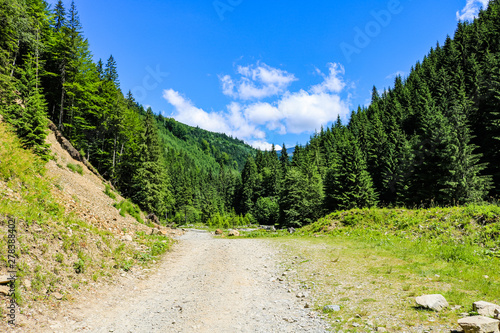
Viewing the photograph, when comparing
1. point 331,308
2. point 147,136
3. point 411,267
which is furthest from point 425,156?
point 147,136

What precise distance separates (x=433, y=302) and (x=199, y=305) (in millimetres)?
6388

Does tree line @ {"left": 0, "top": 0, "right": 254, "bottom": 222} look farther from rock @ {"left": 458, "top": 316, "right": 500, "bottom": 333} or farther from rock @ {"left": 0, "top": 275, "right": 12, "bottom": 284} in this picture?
rock @ {"left": 458, "top": 316, "right": 500, "bottom": 333}

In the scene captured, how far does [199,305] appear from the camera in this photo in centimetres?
728

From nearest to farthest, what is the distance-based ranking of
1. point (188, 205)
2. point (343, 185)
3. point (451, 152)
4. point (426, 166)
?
1. point (451, 152)
2. point (426, 166)
3. point (343, 185)
4. point (188, 205)

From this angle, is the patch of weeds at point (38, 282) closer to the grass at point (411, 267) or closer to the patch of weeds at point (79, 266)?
the patch of weeds at point (79, 266)

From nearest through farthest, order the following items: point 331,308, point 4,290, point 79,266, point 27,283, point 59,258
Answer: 1. point 4,290
2. point 27,283
3. point 331,308
4. point 59,258
5. point 79,266

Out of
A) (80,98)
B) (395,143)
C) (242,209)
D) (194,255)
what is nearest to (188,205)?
(242,209)

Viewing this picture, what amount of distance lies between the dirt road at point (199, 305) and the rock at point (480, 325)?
8.81 feet

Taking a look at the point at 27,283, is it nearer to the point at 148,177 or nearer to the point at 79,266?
the point at 79,266

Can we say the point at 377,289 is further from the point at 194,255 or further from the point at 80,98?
the point at 80,98

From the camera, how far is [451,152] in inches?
1260

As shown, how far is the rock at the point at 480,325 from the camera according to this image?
410 centimetres

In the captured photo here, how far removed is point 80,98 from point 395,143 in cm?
6680

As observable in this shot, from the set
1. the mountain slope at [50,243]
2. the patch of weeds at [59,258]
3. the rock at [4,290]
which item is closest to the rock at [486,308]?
the mountain slope at [50,243]
